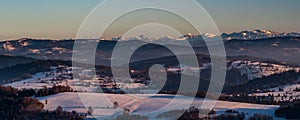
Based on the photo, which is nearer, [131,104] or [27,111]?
[27,111]

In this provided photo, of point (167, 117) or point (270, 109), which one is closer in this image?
point (167, 117)

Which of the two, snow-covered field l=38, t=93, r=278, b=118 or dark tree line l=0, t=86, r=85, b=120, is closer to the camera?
dark tree line l=0, t=86, r=85, b=120

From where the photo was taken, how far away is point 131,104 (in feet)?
388

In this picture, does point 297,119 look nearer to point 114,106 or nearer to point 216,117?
point 216,117

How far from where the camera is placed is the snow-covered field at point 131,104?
360 ft

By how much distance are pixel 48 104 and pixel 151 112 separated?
24.1 metres

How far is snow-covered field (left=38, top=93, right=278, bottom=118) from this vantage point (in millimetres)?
109863

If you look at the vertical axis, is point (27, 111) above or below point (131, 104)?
below

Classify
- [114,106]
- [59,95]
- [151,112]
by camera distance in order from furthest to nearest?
[59,95], [114,106], [151,112]

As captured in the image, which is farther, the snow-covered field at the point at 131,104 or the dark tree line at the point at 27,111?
the snow-covered field at the point at 131,104

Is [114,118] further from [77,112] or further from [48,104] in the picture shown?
[48,104]

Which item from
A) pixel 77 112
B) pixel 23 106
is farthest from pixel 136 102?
pixel 23 106

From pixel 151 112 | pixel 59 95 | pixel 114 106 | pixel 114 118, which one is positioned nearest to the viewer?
pixel 114 118

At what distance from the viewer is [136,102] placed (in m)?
121
